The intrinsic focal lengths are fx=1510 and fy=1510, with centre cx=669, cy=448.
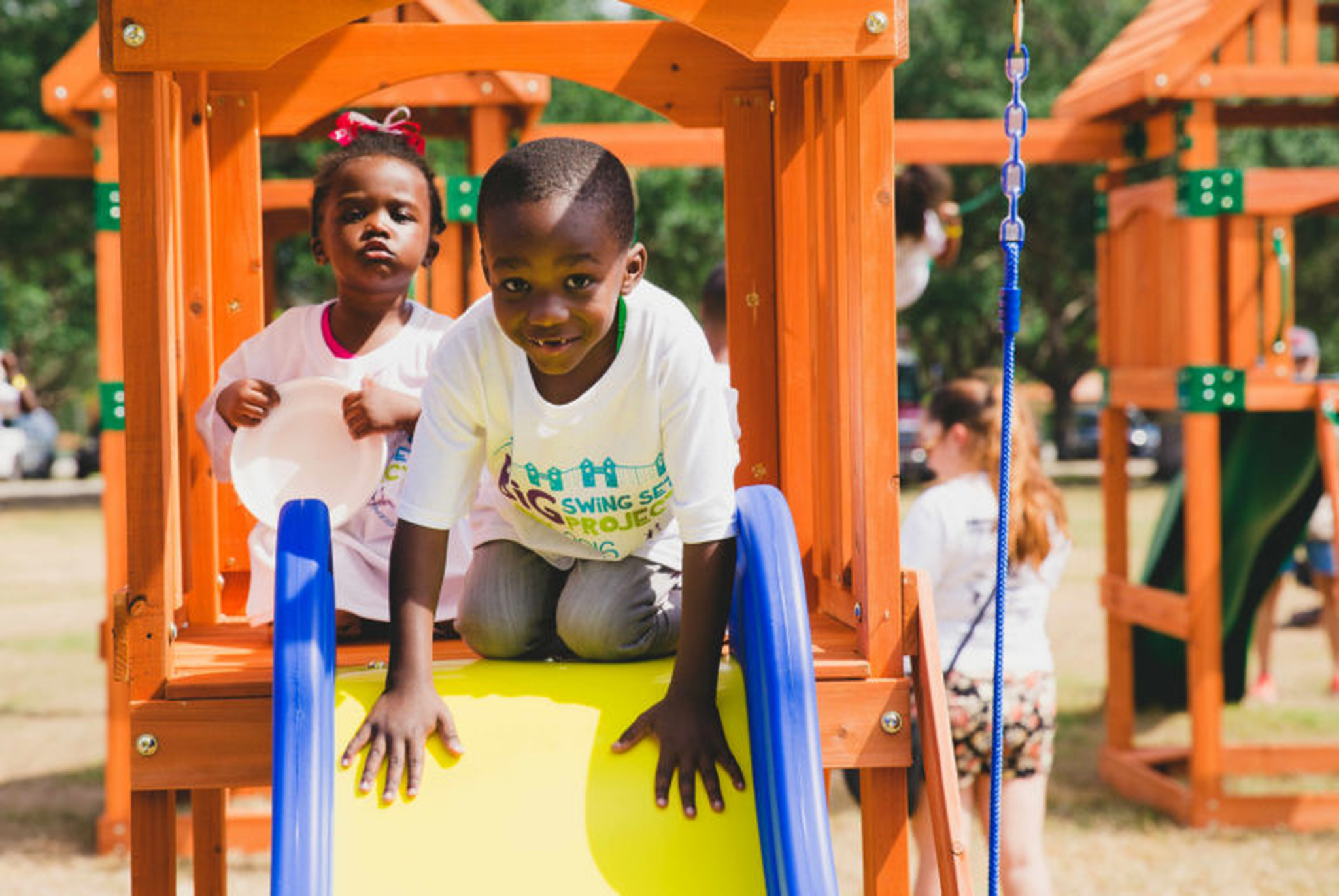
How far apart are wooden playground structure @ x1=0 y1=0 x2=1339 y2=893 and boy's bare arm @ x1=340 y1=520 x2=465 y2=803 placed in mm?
309

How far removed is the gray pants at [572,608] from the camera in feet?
9.76

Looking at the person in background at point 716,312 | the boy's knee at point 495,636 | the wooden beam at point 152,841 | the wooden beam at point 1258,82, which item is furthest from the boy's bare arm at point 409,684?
the wooden beam at point 1258,82

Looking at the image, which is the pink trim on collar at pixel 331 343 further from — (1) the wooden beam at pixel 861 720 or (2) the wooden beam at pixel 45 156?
(2) the wooden beam at pixel 45 156

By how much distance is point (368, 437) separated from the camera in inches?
138

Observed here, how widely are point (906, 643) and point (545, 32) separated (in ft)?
6.02

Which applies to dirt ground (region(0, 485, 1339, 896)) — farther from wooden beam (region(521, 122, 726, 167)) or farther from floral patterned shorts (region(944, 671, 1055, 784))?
wooden beam (region(521, 122, 726, 167))

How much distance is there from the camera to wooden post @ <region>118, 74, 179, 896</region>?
269cm

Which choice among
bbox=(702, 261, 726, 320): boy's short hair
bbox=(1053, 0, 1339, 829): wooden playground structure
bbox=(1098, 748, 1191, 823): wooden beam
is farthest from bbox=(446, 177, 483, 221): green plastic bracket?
bbox=(1098, 748, 1191, 823): wooden beam

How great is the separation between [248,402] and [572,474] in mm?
919

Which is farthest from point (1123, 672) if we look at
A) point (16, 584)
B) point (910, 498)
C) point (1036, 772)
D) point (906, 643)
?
point (910, 498)

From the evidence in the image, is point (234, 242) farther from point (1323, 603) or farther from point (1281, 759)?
point (1323, 603)

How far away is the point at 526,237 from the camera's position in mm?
2555

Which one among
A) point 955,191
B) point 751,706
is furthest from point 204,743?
point 955,191

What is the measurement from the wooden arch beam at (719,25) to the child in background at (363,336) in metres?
0.90
